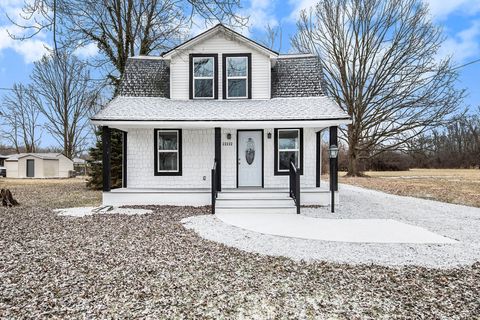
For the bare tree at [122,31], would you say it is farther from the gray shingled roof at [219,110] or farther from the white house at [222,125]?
the gray shingled roof at [219,110]

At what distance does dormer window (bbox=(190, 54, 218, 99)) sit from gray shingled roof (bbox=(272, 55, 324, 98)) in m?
2.41

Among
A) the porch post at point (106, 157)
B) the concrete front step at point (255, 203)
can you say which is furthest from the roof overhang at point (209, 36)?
→ the concrete front step at point (255, 203)

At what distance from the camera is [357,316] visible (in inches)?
125

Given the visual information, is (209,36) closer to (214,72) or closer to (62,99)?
(214,72)

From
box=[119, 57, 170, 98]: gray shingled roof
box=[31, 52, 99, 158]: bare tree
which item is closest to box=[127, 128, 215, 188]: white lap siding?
box=[119, 57, 170, 98]: gray shingled roof

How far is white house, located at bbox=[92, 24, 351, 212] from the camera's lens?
33.5 feet

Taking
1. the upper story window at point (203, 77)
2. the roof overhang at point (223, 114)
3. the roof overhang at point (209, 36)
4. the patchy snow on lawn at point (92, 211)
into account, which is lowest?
the patchy snow on lawn at point (92, 211)

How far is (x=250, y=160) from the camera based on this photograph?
11.5 meters

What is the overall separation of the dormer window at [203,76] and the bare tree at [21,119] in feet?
101

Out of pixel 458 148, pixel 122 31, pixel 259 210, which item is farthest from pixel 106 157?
pixel 458 148

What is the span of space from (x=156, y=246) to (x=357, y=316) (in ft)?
12.0

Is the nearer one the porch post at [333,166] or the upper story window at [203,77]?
the porch post at [333,166]

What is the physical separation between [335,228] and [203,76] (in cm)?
795

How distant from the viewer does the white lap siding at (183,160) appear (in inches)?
453
